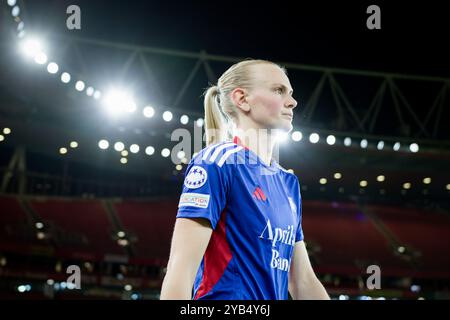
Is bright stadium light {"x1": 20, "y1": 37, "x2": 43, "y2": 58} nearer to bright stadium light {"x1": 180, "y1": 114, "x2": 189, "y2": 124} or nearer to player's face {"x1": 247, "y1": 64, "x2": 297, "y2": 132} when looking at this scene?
bright stadium light {"x1": 180, "y1": 114, "x2": 189, "y2": 124}

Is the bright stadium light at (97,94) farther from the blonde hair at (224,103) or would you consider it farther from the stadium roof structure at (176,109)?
the blonde hair at (224,103)

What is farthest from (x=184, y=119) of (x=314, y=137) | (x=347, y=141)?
(x=347, y=141)

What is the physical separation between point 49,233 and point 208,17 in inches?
494

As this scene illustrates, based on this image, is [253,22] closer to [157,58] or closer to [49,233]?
[157,58]

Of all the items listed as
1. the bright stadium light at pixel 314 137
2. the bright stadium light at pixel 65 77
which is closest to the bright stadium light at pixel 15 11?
the bright stadium light at pixel 65 77

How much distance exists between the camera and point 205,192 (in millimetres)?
1966

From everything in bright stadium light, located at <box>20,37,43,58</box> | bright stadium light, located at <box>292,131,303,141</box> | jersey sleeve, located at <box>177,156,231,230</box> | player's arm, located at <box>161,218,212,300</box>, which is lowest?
player's arm, located at <box>161,218,212,300</box>

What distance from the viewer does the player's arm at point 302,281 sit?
243 centimetres

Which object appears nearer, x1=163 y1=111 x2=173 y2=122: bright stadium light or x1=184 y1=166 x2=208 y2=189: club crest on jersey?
x1=184 y1=166 x2=208 y2=189: club crest on jersey

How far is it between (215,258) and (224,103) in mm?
719

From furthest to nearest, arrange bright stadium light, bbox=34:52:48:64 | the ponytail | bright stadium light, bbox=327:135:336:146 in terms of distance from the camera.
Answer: bright stadium light, bbox=327:135:336:146
bright stadium light, bbox=34:52:48:64
the ponytail

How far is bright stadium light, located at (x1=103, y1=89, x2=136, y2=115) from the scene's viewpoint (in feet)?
62.5

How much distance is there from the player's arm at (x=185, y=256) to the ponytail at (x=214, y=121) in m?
0.54

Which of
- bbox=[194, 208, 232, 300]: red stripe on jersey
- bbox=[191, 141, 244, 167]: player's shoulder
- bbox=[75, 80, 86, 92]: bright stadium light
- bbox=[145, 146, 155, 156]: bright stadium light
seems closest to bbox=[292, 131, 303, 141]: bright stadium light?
bbox=[145, 146, 155, 156]: bright stadium light
